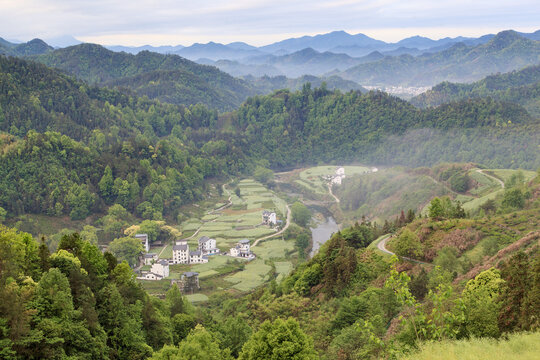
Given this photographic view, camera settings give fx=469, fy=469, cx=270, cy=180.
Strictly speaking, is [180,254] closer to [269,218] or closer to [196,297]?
[196,297]

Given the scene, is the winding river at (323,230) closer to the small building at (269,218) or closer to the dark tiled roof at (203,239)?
the small building at (269,218)

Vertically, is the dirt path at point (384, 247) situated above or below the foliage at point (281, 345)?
below

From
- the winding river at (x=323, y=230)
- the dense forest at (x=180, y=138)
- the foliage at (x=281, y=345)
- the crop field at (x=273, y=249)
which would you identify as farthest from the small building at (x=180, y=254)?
the foliage at (x=281, y=345)

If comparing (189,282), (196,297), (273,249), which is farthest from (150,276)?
(273,249)

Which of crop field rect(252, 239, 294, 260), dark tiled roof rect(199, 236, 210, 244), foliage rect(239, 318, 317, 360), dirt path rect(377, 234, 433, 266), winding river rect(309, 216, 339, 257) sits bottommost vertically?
winding river rect(309, 216, 339, 257)

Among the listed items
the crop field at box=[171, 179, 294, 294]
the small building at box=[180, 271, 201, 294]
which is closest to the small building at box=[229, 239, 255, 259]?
the crop field at box=[171, 179, 294, 294]

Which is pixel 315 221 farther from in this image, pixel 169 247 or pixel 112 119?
pixel 112 119

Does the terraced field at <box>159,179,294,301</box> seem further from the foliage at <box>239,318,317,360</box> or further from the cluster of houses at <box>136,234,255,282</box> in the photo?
the foliage at <box>239,318,317,360</box>

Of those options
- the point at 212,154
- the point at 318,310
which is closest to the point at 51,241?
the point at 318,310
